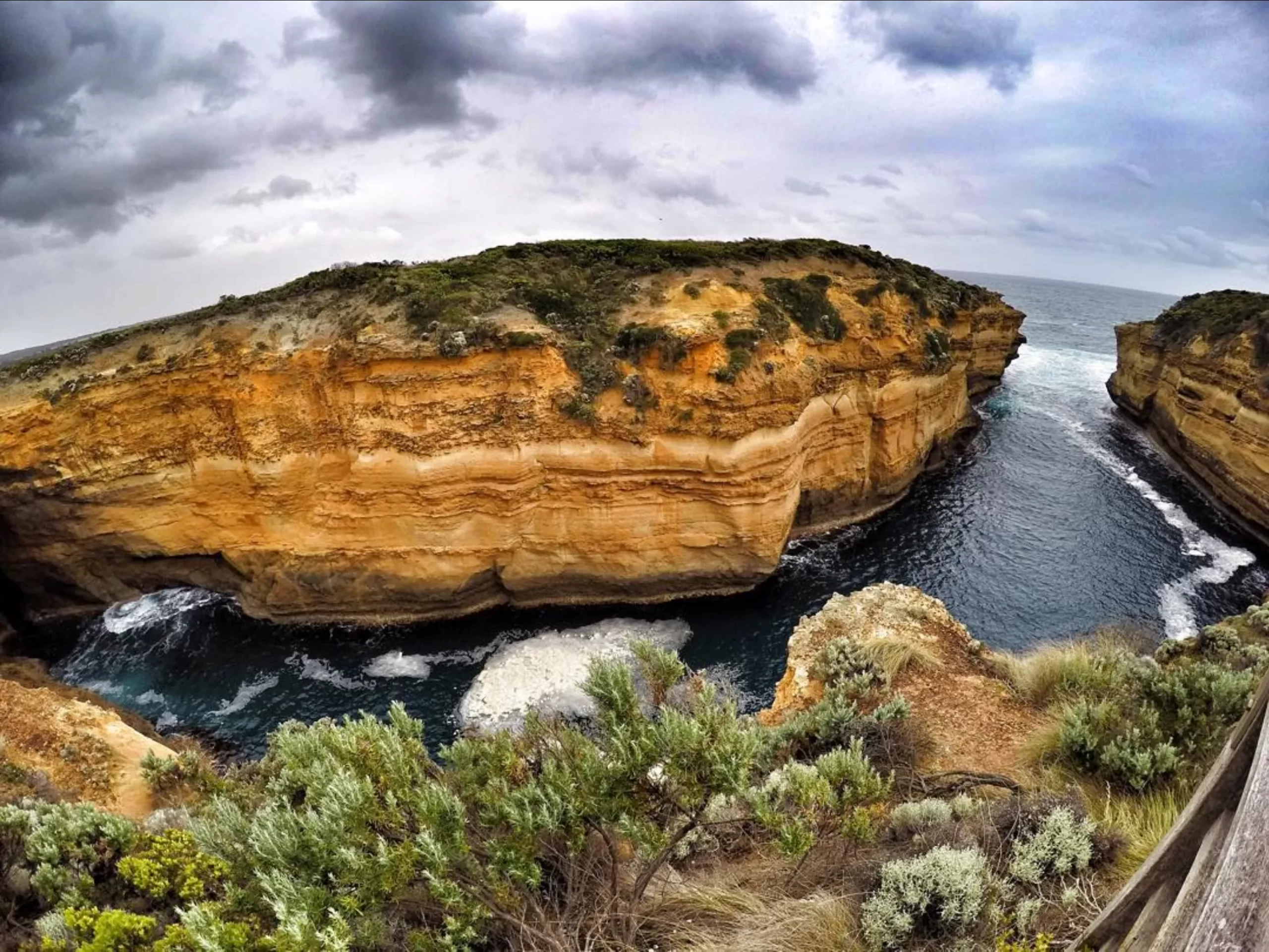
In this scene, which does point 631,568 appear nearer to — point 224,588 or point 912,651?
point 912,651

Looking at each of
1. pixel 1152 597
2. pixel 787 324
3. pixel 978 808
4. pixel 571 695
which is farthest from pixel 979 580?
pixel 978 808

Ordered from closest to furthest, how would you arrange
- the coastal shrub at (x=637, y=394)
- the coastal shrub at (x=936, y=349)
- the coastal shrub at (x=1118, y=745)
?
the coastal shrub at (x=1118, y=745) → the coastal shrub at (x=637, y=394) → the coastal shrub at (x=936, y=349)

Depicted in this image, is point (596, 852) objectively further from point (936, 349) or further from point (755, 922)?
point (936, 349)

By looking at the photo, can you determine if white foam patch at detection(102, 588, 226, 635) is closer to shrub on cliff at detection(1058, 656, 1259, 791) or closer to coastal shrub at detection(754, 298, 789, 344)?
coastal shrub at detection(754, 298, 789, 344)

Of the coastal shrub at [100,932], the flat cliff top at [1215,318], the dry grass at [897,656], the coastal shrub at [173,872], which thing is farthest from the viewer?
the flat cliff top at [1215,318]

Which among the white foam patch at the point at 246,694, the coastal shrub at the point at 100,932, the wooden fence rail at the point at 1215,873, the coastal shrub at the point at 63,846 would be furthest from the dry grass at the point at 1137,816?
the white foam patch at the point at 246,694

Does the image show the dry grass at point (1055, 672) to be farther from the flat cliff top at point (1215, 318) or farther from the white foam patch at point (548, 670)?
the flat cliff top at point (1215, 318)
